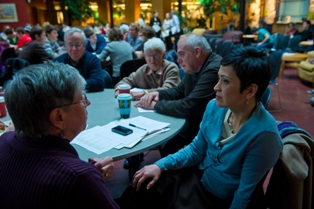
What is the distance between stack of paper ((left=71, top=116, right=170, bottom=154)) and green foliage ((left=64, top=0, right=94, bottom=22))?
13115 millimetres

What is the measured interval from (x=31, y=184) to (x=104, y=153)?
0.62 meters

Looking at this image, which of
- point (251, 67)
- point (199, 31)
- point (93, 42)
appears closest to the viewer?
point (251, 67)

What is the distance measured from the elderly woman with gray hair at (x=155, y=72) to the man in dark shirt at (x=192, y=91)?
0.27 m

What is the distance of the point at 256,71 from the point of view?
1.23m

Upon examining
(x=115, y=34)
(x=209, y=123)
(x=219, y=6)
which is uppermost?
(x=219, y=6)

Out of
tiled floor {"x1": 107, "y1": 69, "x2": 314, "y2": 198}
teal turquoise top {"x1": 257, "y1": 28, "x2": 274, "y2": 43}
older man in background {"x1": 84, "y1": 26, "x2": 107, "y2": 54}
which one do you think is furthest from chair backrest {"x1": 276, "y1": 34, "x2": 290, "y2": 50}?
older man in background {"x1": 84, "y1": 26, "x2": 107, "y2": 54}

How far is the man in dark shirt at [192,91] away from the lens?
6.27ft

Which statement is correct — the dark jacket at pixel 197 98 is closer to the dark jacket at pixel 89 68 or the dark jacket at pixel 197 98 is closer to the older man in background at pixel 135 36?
the dark jacket at pixel 89 68

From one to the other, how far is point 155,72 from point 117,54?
1857 millimetres

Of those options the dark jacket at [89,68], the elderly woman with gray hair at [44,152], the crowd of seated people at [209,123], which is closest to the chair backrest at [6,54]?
the dark jacket at [89,68]

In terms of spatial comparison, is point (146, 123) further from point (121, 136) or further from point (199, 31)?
point (199, 31)

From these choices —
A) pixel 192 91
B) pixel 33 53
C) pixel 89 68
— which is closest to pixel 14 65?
pixel 33 53

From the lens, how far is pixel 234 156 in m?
1.27

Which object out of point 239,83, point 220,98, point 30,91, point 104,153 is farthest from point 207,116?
point 30,91
